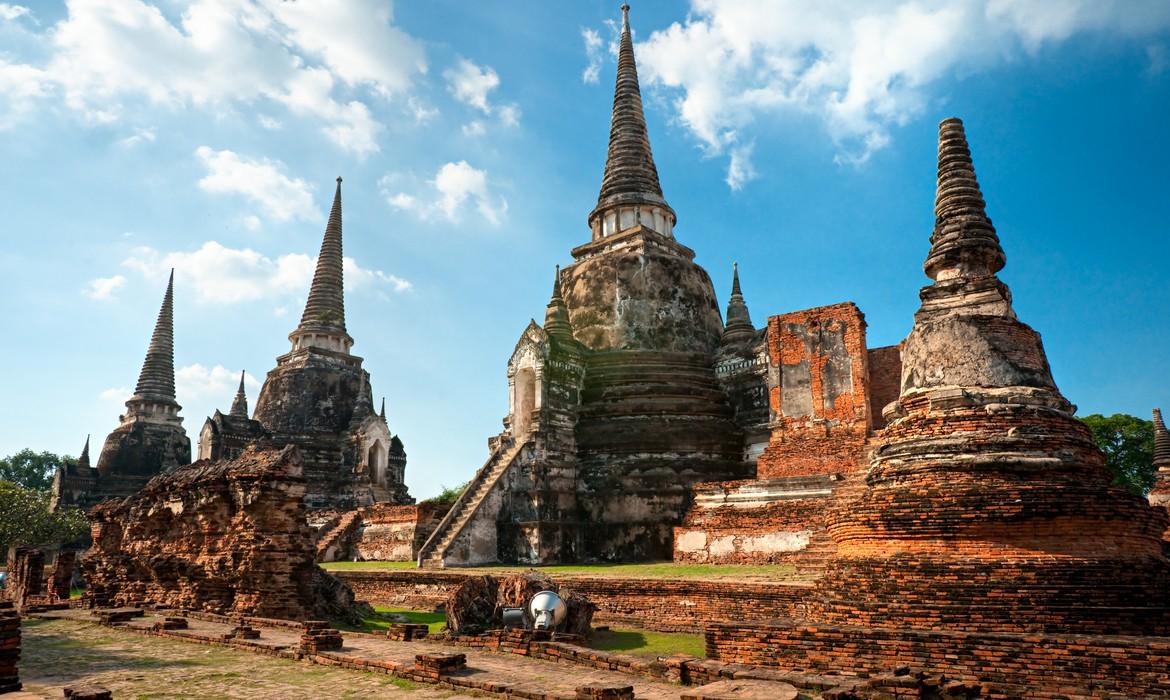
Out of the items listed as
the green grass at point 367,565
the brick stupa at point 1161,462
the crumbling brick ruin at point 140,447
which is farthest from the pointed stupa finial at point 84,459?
the brick stupa at point 1161,462

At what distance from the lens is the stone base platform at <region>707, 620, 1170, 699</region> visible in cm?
616

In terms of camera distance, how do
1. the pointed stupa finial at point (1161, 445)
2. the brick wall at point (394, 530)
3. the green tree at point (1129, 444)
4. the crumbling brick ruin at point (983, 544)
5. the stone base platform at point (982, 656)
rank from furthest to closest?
the green tree at point (1129, 444) < the pointed stupa finial at point (1161, 445) < the brick wall at point (394, 530) < the crumbling brick ruin at point (983, 544) < the stone base platform at point (982, 656)

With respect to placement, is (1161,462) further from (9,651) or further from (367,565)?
(9,651)

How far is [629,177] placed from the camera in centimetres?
2692

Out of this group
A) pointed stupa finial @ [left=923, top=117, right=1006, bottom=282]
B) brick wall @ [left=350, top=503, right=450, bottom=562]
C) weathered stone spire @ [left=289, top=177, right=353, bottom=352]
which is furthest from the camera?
weathered stone spire @ [left=289, top=177, right=353, bottom=352]

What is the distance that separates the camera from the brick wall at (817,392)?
56.9ft

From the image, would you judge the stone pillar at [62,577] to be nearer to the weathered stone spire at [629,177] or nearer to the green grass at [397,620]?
the green grass at [397,620]

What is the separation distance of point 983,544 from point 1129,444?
38882 millimetres

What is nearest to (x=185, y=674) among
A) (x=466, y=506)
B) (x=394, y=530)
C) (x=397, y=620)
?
(x=397, y=620)

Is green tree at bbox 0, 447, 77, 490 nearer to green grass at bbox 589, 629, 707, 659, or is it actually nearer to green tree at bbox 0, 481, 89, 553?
green tree at bbox 0, 481, 89, 553

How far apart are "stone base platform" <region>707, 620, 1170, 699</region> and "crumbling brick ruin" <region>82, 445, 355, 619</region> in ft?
24.6

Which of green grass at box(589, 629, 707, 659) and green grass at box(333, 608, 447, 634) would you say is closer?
green grass at box(589, 629, 707, 659)

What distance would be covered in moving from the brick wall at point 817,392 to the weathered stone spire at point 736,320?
5.15m

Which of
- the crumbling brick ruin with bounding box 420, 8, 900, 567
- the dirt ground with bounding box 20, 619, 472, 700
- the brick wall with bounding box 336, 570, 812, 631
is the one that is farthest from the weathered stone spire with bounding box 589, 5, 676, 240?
the dirt ground with bounding box 20, 619, 472, 700
